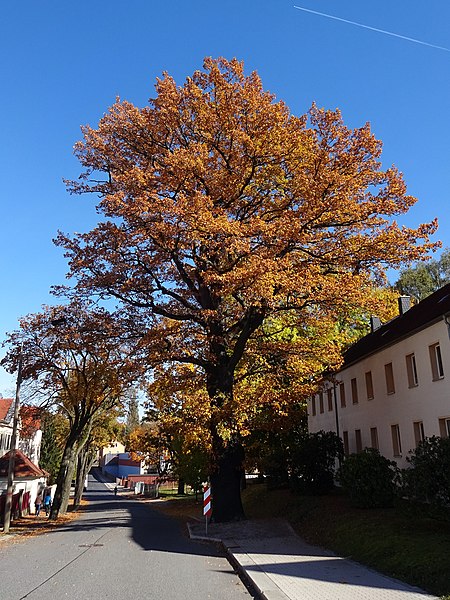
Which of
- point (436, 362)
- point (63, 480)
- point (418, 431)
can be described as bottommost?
point (63, 480)

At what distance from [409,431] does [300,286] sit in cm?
844

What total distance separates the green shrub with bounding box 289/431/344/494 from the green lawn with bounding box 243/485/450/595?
116 cm

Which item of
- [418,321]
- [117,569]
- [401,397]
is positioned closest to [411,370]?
[401,397]

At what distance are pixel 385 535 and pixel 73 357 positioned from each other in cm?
2344

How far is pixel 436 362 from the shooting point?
61.6ft

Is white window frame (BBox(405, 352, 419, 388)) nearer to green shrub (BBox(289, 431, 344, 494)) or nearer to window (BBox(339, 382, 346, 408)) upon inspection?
green shrub (BBox(289, 431, 344, 494))

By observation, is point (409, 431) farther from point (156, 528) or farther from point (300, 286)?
point (156, 528)

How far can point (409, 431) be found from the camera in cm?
2053

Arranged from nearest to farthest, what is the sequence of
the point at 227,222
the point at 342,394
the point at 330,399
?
1. the point at 227,222
2. the point at 342,394
3. the point at 330,399

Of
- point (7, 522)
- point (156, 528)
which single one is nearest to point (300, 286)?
point (156, 528)

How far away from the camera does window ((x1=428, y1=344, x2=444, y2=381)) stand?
1853 centimetres

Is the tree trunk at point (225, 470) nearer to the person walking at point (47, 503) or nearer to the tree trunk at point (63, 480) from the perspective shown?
the tree trunk at point (63, 480)

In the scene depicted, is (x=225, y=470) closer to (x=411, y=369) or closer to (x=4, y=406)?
(x=411, y=369)

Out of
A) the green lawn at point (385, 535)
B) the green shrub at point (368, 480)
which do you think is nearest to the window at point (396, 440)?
the green lawn at point (385, 535)
